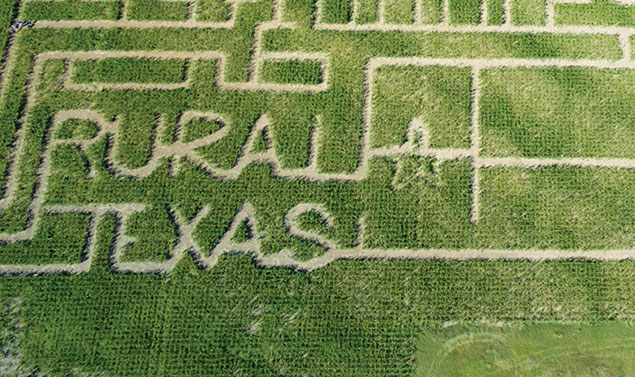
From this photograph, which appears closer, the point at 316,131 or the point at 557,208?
the point at 557,208

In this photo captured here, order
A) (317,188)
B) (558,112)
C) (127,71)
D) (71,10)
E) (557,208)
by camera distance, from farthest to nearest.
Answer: (71,10) → (127,71) → (558,112) → (317,188) → (557,208)

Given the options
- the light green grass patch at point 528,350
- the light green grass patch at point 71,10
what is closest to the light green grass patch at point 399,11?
the light green grass patch at point 71,10

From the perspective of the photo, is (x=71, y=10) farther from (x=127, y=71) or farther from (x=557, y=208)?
(x=557, y=208)

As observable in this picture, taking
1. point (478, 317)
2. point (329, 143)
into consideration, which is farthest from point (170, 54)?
point (478, 317)

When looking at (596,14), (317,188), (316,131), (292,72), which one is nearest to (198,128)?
(292,72)

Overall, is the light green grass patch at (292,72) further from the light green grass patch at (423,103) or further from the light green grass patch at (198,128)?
the light green grass patch at (198,128)

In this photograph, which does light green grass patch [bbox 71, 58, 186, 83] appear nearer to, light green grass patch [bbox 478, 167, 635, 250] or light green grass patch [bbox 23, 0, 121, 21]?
light green grass patch [bbox 23, 0, 121, 21]

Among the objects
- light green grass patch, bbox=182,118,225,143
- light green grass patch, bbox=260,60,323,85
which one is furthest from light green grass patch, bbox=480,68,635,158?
light green grass patch, bbox=182,118,225,143
